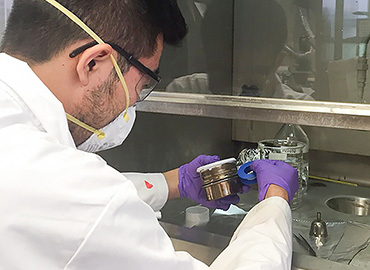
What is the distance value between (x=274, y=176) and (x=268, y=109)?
178 mm

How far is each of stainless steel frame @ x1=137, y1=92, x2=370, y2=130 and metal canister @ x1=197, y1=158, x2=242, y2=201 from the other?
135 mm

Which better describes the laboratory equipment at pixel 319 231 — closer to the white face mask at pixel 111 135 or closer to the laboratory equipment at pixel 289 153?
the laboratory equipment at pixel 289 153

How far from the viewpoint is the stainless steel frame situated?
985 millimetres

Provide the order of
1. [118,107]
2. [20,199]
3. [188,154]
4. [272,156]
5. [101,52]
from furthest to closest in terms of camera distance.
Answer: [188,154] → [272,156] → [118,107] → [101,52] → [20,199]

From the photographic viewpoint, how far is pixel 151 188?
1283mm

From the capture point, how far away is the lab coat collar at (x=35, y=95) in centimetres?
69

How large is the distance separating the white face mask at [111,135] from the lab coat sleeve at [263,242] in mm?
369

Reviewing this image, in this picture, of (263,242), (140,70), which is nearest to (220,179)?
(263,242)

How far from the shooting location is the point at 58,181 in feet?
2.04

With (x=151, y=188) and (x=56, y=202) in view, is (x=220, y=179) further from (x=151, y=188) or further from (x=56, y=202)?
(x=56, y=202)

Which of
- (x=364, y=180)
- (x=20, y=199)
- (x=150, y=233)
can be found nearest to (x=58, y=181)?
(x=20, y=199)

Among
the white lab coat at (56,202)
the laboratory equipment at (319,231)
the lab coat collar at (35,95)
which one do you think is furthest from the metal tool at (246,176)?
the lab coat collar at (35,95)

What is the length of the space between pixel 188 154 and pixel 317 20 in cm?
77

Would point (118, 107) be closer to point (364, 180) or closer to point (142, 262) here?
point (142, 262)
